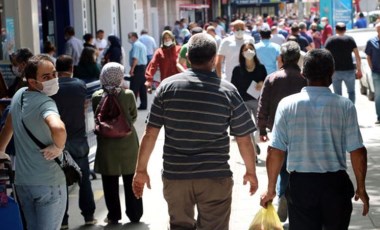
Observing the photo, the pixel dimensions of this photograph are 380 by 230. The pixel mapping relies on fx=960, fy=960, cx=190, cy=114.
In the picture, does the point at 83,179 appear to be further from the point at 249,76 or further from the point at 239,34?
the point at 239,34

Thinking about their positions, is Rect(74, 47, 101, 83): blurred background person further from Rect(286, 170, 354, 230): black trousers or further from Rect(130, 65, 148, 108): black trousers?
Rect(286, 170, 354, 230): black trousers

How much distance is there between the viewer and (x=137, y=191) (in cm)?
671

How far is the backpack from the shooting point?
9.41 meters

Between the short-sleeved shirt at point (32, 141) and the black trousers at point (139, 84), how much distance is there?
13.6 m

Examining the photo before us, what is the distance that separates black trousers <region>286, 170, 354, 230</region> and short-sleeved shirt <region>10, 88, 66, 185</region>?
169cm

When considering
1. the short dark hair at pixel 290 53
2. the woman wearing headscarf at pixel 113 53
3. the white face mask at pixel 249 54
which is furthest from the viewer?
the woman wearing headscarf at pixel 113 53

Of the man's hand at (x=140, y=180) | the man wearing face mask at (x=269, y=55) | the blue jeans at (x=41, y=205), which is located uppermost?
the man wearing face mask at (x=269, y=55)

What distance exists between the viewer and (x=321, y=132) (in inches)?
245

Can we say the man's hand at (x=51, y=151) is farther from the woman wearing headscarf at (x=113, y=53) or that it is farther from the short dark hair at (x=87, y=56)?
the woman wearing headscarf at (x=113, y=53)

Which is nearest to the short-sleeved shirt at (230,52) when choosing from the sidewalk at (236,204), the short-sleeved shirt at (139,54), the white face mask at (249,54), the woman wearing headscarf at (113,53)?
the sidewalk at (236,204)

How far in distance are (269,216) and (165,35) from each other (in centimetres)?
965

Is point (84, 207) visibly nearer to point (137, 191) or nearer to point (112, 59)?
point (137, 191)

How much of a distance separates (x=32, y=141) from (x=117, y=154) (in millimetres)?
2940

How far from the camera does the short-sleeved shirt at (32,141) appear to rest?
654 centimetres
